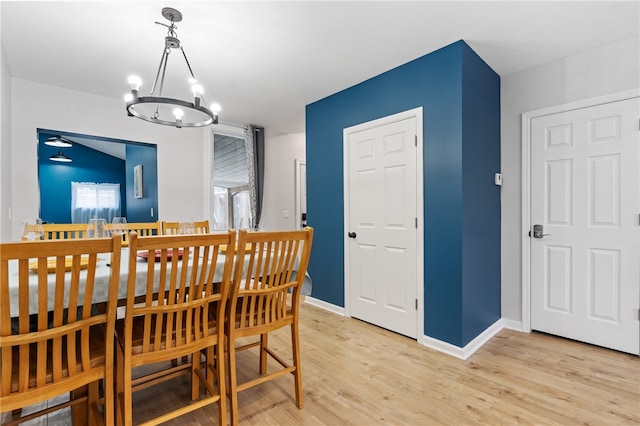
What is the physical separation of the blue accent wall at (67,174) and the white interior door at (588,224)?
783cm

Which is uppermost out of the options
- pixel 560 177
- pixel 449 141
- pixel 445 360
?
pixel 449 141

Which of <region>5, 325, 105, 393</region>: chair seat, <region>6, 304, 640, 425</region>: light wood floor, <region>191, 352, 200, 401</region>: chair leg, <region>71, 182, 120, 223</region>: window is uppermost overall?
<region>71, 182, 120, 223</region>: window

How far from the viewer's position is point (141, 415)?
169 centimetres

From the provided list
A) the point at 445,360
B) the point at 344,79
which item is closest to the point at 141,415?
the point at 445,360

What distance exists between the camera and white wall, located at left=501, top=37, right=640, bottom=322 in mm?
2426

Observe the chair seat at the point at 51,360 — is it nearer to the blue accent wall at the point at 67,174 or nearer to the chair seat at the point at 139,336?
the chair seat at the point at 139,336

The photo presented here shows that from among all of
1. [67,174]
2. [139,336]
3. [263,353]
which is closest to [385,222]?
[263,353]

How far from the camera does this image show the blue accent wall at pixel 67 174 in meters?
6.30

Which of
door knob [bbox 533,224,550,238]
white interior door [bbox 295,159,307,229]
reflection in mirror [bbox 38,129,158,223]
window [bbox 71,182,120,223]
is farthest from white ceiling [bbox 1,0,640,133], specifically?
window [bbox 71,182,120,223]

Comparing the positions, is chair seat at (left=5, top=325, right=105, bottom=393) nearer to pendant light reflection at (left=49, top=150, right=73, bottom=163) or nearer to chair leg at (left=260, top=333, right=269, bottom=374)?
chair leg at (left=260, top=333, right=269, bottom=374)

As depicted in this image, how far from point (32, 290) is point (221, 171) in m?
6.36

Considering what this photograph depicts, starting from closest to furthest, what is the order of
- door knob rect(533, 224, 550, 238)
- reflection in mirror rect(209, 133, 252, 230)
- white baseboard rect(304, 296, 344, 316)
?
door knob rect(533, 224, 550, 238)
white baseboard rect(304, 296, 344, 316)
reflection in mirror rect(209, 133, 252, 230)

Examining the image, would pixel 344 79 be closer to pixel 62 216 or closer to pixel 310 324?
pixel 310 324

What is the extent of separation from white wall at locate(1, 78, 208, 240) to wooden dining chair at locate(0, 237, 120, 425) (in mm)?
2423
